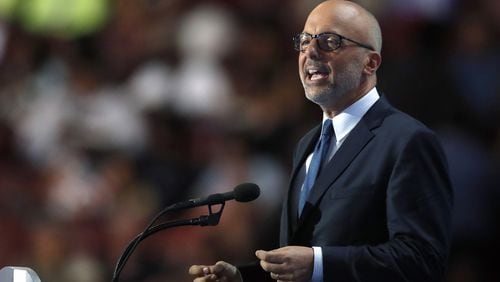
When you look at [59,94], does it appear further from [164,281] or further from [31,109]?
[164,281]

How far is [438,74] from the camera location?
5.90 metres

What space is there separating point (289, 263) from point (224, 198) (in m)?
0.27

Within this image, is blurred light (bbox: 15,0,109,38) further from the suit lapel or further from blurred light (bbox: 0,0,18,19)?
the suit lapel

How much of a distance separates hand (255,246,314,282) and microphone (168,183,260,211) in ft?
0.66

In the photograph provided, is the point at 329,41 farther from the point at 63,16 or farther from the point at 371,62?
the point at 63,16

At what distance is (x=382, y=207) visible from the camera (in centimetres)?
291

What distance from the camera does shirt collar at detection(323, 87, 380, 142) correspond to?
10.3 ft

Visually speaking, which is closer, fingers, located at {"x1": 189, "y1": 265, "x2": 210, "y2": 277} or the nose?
fingers, located at {"x1": 189, "y1": 265, "x2": 210, "y2": 277}

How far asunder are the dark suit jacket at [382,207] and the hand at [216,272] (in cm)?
18

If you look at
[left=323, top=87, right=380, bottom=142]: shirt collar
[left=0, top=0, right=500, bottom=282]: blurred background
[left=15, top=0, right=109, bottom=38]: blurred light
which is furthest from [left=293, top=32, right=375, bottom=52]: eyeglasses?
[left=15, top=0, right=109, bottom=38]: blurred light

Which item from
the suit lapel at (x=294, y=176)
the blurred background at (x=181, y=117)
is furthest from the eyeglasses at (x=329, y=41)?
the blurred background at (x=181, y=117)

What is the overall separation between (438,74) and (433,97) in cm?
14

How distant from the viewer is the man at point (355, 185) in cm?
281

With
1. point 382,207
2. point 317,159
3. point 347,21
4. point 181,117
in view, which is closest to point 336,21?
point 347,21
